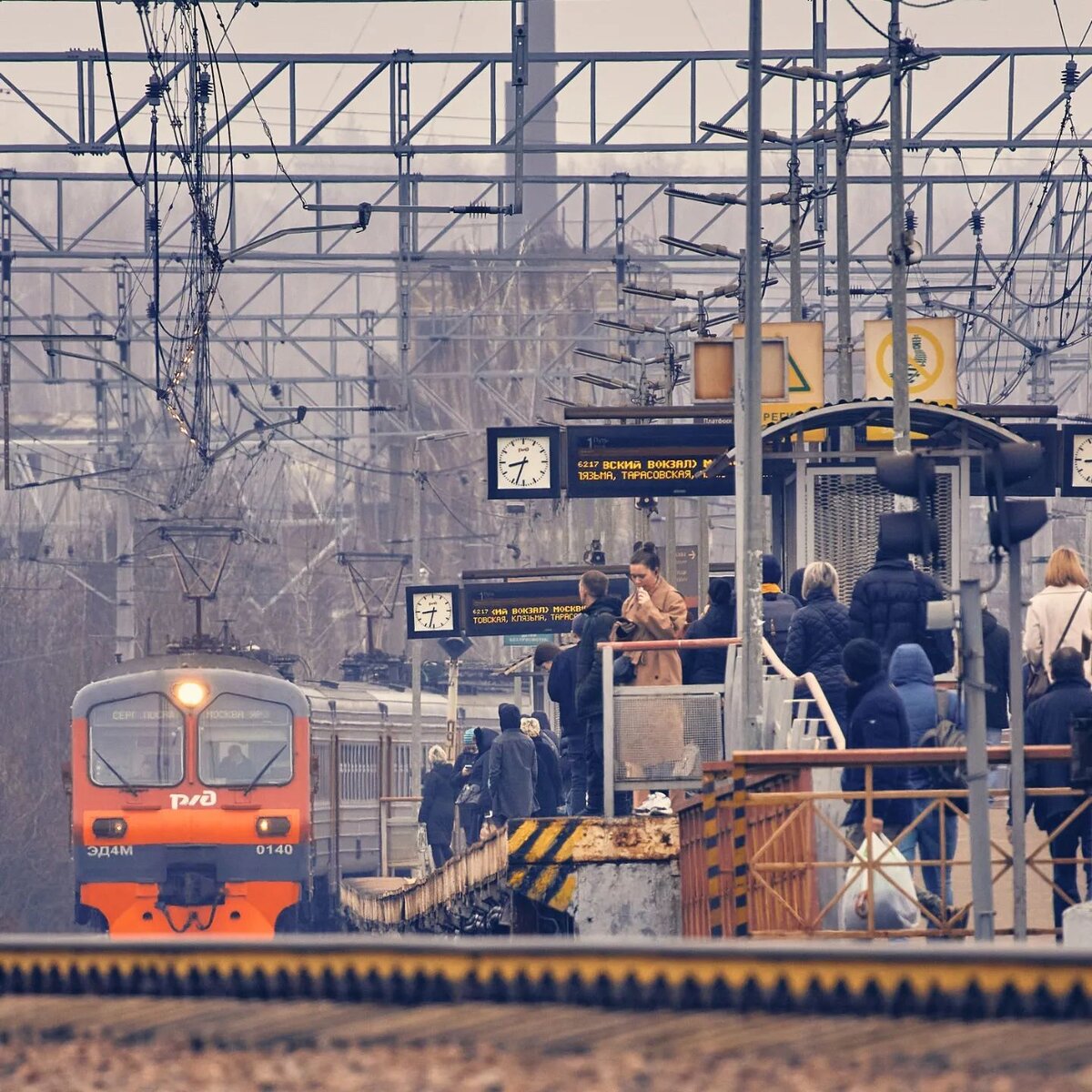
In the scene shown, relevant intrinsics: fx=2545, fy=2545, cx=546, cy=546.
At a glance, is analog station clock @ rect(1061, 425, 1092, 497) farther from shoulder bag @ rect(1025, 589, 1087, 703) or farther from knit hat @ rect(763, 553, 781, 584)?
shoulder bag @ rect(1025, 589, 1087, 703)

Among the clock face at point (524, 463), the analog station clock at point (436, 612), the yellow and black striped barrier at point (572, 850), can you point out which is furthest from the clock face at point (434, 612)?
the yellow and black striped barrier at point (572, 850)

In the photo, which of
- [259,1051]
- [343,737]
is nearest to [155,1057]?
[259,1051]

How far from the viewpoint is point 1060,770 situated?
34.4ft

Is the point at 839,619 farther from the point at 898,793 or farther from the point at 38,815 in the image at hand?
the point at 38,815

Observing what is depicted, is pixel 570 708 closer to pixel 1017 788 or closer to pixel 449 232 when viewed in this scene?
pixel 1017 788

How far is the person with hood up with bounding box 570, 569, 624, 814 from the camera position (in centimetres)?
1483

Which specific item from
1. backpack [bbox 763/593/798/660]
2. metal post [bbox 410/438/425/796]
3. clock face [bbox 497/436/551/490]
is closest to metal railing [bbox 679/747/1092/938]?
backpack [bbox 763/593/798/660]

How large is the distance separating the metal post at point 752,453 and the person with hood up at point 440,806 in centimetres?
799

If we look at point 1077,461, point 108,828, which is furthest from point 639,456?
point 108,828

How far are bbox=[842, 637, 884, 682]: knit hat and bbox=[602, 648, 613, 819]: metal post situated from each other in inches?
156

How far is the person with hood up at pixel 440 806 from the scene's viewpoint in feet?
75.8

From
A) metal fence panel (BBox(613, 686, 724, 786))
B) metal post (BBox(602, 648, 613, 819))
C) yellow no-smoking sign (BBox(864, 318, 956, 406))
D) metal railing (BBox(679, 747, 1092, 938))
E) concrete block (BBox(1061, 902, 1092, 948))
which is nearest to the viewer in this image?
concrete block (BBox(1061, 902, 1092, 948))

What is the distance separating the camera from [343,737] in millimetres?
28594

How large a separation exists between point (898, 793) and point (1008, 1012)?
4.74m
